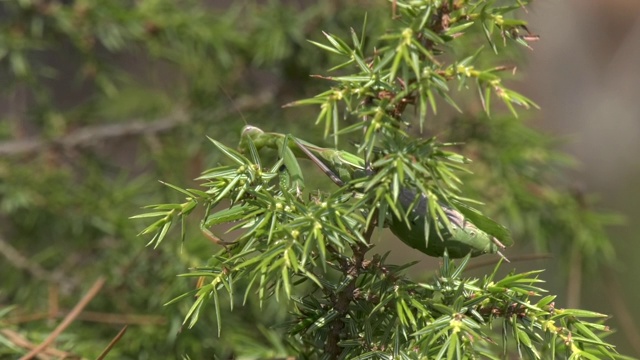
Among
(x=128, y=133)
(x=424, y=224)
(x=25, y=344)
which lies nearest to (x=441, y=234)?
(x=424, y=224)

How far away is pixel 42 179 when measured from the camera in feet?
2.95

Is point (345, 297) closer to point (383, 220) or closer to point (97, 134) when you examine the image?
point (383, 220)

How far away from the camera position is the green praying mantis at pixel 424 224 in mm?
347

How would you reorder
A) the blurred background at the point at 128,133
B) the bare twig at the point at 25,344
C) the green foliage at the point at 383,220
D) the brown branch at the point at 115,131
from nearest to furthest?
the green foliage at the point at 383,220 → the bare twig at the point at 25,344 → the blurred background at the point at 128,133 → the brown branch at the point at 115,131

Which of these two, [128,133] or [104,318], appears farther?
[128,133]

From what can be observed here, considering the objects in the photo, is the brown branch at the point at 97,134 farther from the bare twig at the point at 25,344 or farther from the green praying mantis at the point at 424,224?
the green praying mantis at the point at 424,224

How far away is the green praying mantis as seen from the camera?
0.35 m

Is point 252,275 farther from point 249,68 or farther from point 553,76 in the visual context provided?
point 553,76

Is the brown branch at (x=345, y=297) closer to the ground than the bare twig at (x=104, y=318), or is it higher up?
higher up

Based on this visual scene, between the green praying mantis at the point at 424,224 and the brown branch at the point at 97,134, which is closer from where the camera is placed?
the green praying mantis at the point at 424,224

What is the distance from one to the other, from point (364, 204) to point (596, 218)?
2.05 ft

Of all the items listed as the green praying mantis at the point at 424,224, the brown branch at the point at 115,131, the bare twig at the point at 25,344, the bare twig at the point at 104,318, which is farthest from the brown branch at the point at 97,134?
the green praying mantis at the point at 424,224

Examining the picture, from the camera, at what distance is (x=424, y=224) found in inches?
13.6

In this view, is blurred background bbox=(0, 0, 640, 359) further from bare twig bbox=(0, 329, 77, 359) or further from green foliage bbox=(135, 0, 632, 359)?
green foliage bbox=(135, 0, 632, 359)
